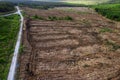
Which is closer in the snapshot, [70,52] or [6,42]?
[70,52]

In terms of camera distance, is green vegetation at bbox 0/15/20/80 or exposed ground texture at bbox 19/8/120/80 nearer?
exposed ground texture at bbox 19/8/120/80

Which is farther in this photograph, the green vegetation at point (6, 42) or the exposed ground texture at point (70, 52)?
the green vegetation at point (6, 42)

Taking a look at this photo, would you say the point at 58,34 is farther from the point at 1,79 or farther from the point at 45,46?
the point at 1,79

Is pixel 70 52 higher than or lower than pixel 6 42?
lower

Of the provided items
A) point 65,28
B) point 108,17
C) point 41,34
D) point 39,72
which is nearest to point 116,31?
point 65,28
